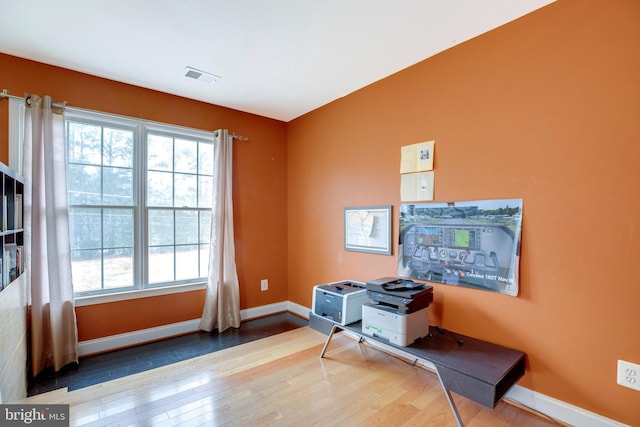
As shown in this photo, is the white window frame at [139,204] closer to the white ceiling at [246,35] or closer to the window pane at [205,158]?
the window pane at [205,158]

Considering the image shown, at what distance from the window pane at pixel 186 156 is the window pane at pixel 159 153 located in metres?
0.06

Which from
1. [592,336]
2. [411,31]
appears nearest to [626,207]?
[592,336]

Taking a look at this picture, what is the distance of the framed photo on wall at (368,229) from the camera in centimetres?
275

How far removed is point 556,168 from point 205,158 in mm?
3173

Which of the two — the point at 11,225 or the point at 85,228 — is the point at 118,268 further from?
the point at 11,225

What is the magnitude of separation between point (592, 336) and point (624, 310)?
216 mm

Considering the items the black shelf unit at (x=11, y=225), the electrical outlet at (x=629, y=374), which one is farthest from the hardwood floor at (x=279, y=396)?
the black shelf unit at (x=11, y=225)

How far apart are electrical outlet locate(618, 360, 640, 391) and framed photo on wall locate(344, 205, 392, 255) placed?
1.55m

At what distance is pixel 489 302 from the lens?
2.07m

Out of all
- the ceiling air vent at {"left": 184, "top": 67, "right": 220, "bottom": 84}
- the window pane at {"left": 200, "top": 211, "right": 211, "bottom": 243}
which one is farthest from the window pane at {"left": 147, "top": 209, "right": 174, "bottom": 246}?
the ceiling air vent at {"left": 184, "top": 67, "right": 220, "bottom": 84}

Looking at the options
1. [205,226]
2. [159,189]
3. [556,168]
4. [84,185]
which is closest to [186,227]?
[205,226]

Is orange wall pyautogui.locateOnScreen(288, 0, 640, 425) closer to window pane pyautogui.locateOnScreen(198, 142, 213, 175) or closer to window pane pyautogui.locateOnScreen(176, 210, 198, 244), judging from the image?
window pane pyautogui.locateOnScreen(198, 142, 213, 175)

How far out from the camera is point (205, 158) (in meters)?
3.41

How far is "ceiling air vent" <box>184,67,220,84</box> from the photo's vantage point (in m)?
2.61
